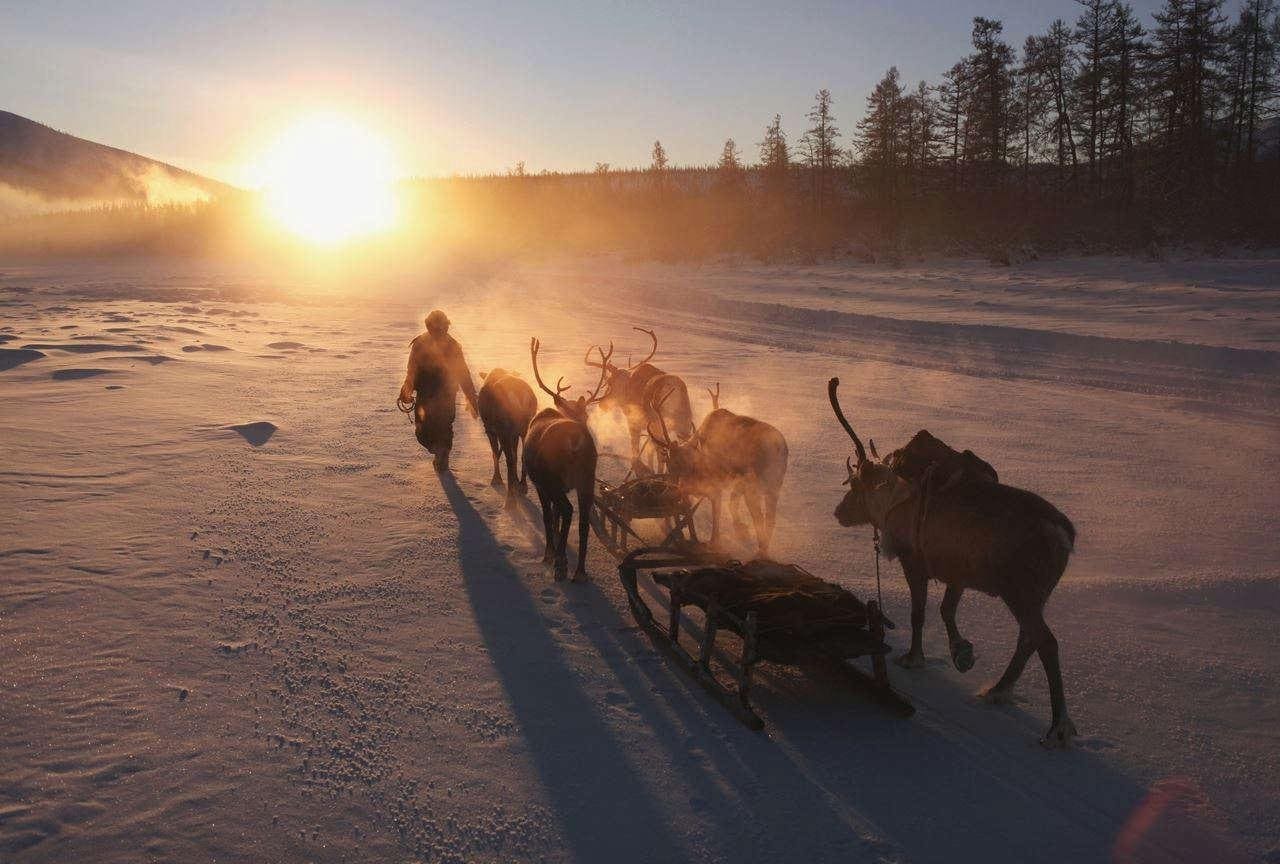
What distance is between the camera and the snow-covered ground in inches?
167

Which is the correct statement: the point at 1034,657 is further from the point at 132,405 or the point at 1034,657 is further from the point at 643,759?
the point at 132,405

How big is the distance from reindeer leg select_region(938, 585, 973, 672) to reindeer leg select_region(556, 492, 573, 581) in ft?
10.7

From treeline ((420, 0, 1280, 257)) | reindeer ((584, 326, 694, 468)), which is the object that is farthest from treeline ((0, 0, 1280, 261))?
reindeer ((584, 326, 694, 468))

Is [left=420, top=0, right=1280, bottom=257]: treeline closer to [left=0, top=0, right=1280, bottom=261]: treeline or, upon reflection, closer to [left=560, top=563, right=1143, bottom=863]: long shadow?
[left=0, top=0, right=1280, bottom=261]: treeline

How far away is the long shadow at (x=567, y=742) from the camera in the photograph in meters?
4.17

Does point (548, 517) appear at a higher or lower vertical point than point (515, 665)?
higher

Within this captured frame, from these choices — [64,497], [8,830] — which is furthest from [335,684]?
[64,497]

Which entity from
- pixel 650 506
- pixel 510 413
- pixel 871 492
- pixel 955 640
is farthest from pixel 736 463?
pixel 510 413

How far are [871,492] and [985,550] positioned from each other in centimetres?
116

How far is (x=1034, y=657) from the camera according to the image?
20.5 ft


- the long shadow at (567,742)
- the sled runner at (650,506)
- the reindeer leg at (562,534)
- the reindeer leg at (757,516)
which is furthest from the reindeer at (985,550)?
the reindeer leg at (562,534)

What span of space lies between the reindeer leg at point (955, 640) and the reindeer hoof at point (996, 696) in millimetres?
208

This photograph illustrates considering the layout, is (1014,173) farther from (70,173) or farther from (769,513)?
(70,173)

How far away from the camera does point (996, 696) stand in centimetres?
540
